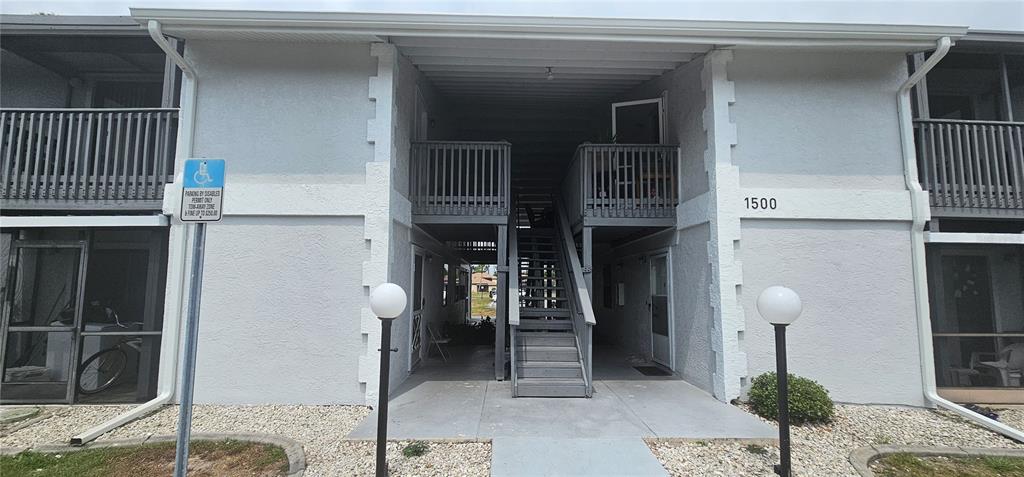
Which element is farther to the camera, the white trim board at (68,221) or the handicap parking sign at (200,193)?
the white trim board at (68,221)

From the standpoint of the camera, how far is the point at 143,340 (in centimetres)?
538

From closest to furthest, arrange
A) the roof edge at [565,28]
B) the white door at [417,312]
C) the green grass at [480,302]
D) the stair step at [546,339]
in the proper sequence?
the roof edge at [565,28] < the stair step at [546,339] < the white door at [417,312] < the green grass at [480,302]

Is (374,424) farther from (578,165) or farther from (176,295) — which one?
(578,165)

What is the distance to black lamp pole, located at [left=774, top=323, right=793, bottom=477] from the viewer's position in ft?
11.3

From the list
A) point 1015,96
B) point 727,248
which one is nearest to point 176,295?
point 727,248

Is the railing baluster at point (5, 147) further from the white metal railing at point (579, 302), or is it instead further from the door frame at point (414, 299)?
the white metal railing at point (579, 302)

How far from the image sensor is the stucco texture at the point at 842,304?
5348mm

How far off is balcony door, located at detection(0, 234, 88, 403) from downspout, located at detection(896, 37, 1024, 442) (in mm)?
10006

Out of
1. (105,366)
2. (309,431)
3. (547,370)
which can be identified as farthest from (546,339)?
(105,366)

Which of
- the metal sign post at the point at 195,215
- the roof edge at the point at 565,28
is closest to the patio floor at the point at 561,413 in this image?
the metal sign post at the point at 195,215

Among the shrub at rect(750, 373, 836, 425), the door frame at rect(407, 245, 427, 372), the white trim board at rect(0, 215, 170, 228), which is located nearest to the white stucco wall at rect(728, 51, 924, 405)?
the shrub at rect(750, 373, 836, 425)

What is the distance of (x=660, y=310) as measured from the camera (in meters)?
7.34

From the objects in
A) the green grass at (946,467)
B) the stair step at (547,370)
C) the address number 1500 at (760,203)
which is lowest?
the green grass at (946,467)

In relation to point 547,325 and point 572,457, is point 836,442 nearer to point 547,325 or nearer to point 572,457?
point 572,457
